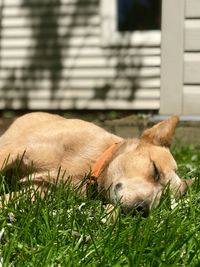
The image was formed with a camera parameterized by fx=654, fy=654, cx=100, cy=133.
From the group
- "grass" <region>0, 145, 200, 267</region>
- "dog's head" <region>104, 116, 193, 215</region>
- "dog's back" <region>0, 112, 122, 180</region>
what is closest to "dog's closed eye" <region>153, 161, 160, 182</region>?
"dog's head" <region>104, 116, 193, 215</region>

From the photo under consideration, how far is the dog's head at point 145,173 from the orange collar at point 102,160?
0.10m

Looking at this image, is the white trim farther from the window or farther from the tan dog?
the tan dog

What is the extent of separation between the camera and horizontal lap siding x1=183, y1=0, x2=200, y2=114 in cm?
912

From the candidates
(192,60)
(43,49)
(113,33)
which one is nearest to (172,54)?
(192,60)

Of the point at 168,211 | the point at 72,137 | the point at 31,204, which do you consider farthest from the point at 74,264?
the point at 72,137

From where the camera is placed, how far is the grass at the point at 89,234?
3307 mm

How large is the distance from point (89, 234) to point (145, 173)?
112 cm

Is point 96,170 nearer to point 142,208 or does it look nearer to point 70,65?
point 142,208

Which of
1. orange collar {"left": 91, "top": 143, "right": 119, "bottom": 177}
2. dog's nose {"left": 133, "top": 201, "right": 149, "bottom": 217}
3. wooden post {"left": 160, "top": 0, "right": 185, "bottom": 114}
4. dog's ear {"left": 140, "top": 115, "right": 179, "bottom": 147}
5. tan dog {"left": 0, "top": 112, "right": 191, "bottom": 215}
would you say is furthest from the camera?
wooden post {"left": 160, "top": 0, "right": 185, "bottom": 114}

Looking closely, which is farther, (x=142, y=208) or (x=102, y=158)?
(x=102, y=158)

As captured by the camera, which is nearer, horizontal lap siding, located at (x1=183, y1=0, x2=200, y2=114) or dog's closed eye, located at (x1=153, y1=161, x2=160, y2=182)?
dog's closed eye, located at (x1=153, y1=161, x2=160, y2=182)

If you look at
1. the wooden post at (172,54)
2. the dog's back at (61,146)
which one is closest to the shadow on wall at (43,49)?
the wooden post at (172,54)

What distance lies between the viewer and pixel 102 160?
4.93 metres

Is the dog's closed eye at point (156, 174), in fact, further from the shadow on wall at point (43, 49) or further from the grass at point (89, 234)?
the shadow on wall at point (43, 49)
